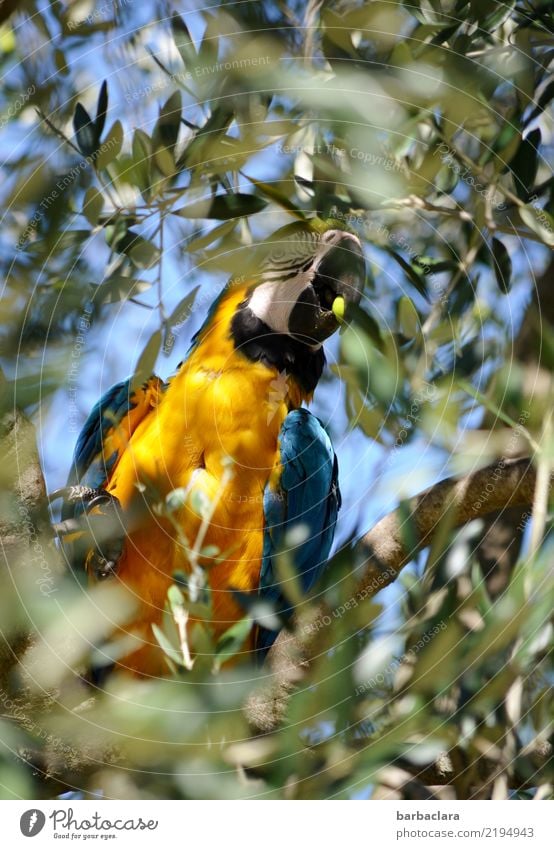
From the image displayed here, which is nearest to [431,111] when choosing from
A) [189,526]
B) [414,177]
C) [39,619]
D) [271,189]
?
[414,177]

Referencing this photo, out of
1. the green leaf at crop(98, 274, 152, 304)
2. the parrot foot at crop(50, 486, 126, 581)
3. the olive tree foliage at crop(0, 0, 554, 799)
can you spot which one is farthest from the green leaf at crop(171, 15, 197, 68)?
the parrot foot at crop(50, 486, 126, 581)

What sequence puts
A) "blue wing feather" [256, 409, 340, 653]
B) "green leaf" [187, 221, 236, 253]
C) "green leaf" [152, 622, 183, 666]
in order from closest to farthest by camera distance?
"green leaf" [152, 622, 183, 666] < "green leaf" [187, 221, 236, 253] < "blue wing feather" [256, 409, 340, 653]

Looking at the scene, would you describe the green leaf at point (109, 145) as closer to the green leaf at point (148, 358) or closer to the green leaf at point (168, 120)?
the green leaf at point (168, 120)

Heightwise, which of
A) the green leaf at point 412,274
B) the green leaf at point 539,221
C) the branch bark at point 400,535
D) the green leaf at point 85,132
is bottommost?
the branch bark at point 400,535

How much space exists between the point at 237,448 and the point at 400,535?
26 cm

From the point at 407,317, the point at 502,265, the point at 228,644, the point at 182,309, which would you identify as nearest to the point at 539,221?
the point at 502,265

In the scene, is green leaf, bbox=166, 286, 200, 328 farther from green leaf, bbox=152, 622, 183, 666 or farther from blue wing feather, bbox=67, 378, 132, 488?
green leaf, bbox=152, 622, 183, 666

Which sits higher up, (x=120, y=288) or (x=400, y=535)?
(x=120, y=288)

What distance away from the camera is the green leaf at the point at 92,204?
80cm

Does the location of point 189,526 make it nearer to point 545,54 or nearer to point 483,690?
point 483,690

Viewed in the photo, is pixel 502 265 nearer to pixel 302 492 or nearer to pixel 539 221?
pixel 539 221

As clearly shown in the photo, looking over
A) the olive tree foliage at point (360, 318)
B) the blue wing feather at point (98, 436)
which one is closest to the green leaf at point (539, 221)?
the olive tree foliage at point (360, 318)

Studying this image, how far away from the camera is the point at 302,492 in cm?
97

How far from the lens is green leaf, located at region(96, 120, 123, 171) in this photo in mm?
798
